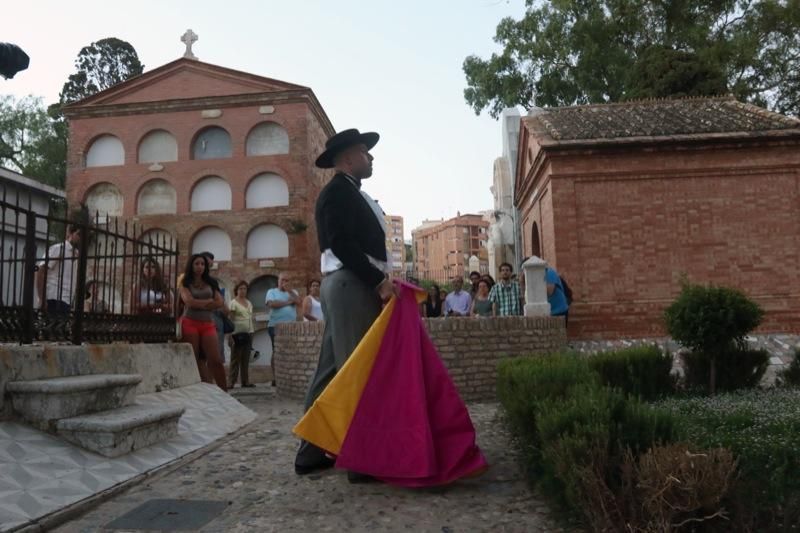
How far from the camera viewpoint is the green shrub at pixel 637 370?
6.26 meters

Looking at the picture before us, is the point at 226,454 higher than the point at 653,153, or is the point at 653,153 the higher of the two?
the point at 653,153

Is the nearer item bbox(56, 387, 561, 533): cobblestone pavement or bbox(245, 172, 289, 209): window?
bbox(56, 387, 561, 533): cobblestone pavement

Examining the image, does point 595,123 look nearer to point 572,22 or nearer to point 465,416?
point 465,416

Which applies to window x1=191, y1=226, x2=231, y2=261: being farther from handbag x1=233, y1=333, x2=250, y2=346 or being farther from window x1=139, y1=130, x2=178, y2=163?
handbag x1=233, y1=333, x2=250, y2=346

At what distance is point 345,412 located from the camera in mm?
3695

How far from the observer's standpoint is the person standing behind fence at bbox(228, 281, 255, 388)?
10516mm

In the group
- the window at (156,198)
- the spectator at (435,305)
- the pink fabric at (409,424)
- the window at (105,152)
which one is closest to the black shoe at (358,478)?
the pink fabric at (409,424)

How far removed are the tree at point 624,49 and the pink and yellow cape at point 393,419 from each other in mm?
24454

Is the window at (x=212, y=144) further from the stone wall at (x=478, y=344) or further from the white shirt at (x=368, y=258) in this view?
the white shirt at (x=368, y=258)

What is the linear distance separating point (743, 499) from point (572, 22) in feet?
104

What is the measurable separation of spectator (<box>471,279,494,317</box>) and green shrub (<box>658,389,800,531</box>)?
517cm

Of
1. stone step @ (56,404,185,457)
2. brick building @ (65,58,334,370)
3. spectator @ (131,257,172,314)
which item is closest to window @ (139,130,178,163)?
brick building @ (65,58,334,370)

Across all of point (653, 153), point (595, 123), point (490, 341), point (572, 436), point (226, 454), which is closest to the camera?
point (572, 436)

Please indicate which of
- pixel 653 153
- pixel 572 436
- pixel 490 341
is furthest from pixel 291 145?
pixel 572 436
